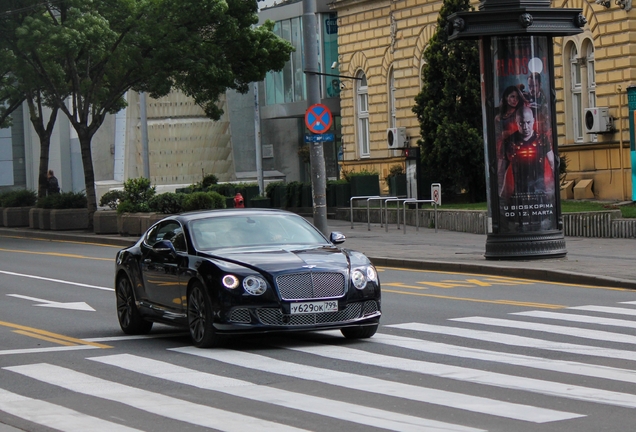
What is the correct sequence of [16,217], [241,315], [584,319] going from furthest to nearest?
[16,217] < [584,319] < [241,315]

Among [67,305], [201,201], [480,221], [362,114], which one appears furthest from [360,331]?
[362,114]

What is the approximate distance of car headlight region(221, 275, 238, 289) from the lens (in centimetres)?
1192

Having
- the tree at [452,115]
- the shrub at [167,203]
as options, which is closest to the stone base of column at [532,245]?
the tree at [452,115]

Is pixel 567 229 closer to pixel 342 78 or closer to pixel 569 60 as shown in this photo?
pixel 569 60

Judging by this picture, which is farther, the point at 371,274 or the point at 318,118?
the point at 318,118

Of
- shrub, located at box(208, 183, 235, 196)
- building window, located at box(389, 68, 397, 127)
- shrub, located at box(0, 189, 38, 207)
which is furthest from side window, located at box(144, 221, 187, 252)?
building window, located at box(389, 68, 397, 127)

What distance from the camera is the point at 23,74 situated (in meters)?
38.1

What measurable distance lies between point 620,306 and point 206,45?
24212 millimetres

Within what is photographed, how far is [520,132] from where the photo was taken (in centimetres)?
2188

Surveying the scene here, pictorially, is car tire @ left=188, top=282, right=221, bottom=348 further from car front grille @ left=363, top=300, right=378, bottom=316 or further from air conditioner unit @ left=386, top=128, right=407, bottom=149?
air conditioner unit @ left=386, top=128, right=407, bottom=149

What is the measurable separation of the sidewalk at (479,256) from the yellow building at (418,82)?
6146mm

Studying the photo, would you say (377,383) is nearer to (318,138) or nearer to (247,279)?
(247,279)

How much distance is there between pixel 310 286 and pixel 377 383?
7.48 ft

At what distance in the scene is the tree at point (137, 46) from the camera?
35406mm
